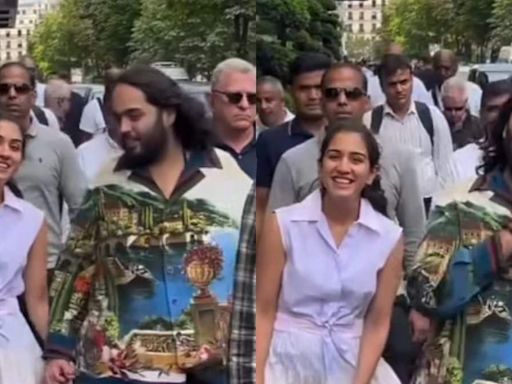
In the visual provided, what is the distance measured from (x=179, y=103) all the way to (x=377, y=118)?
49cm

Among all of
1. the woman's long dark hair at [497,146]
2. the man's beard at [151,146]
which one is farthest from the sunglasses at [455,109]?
the man's beard at [151,146]

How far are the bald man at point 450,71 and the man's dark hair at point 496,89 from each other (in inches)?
0.8

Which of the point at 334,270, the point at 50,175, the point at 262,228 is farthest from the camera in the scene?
the point at 50,175

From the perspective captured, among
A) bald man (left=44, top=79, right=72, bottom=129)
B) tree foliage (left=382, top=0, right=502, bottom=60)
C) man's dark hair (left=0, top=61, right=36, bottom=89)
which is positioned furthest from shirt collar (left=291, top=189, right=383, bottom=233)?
man's dark hair (left=0, top=61, right=36, bottom=89)

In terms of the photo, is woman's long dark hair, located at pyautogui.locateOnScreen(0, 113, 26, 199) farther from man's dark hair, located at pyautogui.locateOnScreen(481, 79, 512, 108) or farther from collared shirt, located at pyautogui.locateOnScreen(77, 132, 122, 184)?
man's dark hair, located at pyautogui.locateOnScreen(481, 79, 512, 108)

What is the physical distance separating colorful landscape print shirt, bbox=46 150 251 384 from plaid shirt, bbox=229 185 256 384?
19 millimetres

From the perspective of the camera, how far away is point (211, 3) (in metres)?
2.78

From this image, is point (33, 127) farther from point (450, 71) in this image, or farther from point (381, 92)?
point (450, 71)

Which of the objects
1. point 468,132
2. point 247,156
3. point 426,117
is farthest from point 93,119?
point 468,132

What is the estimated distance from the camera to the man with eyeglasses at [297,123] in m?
2.74

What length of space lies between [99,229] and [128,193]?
113mm

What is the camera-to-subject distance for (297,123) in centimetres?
279

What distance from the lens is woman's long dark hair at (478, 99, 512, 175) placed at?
8.77 ft

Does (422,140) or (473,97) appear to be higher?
(473,97)
